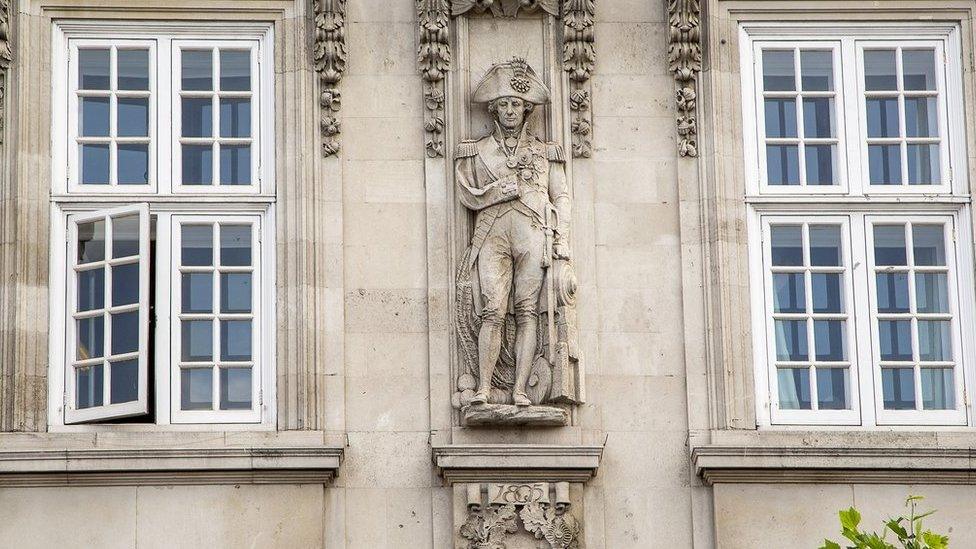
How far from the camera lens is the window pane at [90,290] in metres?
19.7

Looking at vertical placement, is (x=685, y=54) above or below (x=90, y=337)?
above

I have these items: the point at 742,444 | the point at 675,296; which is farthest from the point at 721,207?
the point at 742,444

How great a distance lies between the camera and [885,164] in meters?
20.4

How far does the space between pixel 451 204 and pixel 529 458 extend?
230 cm

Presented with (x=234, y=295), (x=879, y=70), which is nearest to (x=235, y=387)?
(x=234, y=295)

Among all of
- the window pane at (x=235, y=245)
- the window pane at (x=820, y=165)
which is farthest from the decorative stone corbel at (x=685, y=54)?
the window pane at (x=235, y=245)

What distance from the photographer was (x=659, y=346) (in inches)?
776

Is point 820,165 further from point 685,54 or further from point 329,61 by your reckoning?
A: point 329,61

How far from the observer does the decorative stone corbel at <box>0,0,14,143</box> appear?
785 inches

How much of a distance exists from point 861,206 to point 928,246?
2.19 feet

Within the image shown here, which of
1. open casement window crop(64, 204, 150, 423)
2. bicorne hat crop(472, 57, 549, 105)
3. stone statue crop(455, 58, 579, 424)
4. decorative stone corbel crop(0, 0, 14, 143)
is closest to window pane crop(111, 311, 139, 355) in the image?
open casement window crop(64, 204, 150, 423)

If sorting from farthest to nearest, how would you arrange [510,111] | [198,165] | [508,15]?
[508,15]
[198,165]
[510,111]

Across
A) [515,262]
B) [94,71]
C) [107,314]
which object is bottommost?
[107,314]

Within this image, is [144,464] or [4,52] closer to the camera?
[144,464]
